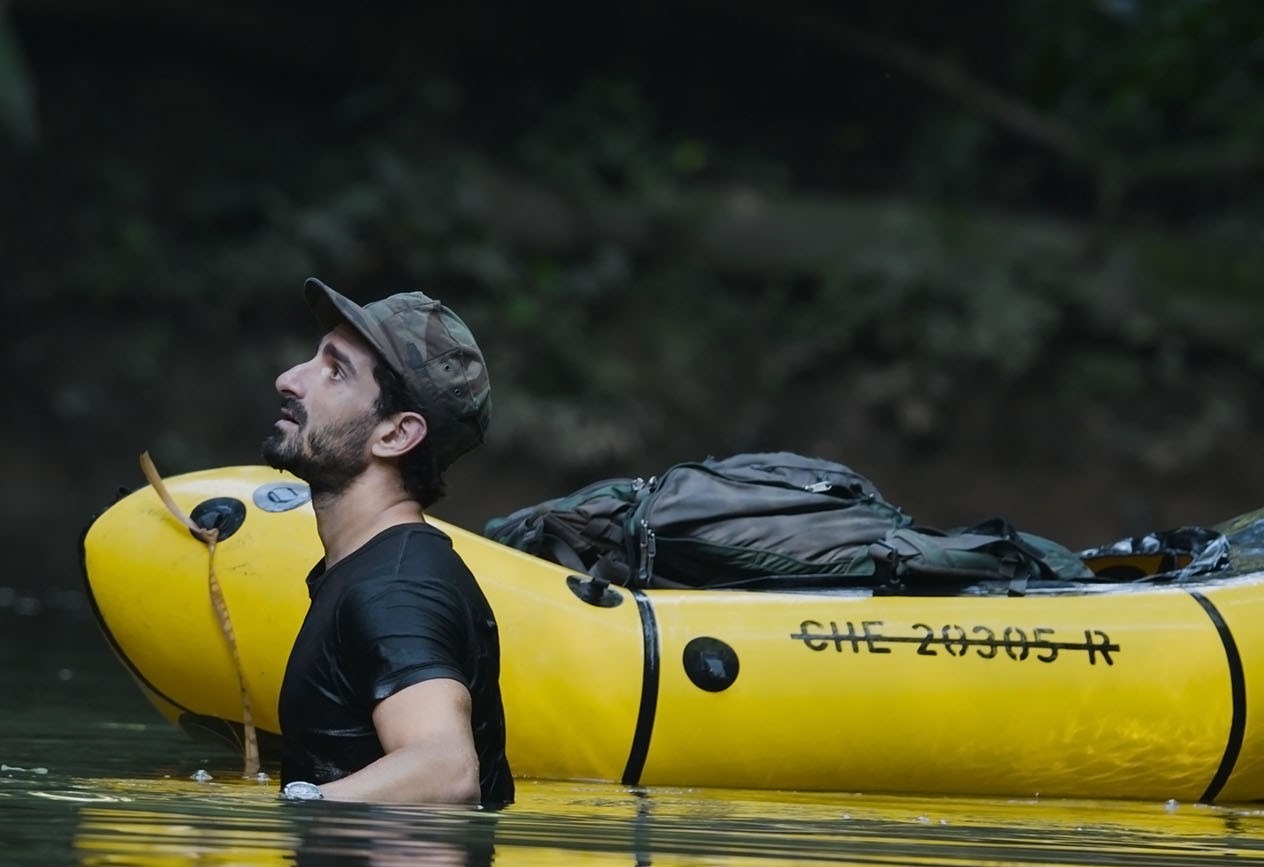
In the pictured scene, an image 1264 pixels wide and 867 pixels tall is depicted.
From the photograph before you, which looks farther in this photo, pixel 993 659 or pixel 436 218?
pixel 436 218

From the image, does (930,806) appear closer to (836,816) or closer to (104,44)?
(836,816)

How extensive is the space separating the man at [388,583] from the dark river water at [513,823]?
0.08 m

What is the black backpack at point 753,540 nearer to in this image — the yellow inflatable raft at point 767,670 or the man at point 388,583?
the yellow inflatable raft at point 767,670

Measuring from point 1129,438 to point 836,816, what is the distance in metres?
9.22

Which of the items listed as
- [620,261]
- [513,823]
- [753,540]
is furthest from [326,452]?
[620,261]

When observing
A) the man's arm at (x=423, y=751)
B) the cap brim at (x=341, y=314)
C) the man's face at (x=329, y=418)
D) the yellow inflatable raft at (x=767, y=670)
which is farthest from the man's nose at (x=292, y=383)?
the yellow inflatable raft at (x=767, y=670)

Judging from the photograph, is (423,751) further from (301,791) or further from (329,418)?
(329,418)

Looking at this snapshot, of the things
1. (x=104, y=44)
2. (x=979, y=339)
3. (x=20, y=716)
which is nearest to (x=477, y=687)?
(x=20, y=716)

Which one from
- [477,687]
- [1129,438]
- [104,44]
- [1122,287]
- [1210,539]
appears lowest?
[477,687]

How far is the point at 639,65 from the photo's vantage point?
1455cm

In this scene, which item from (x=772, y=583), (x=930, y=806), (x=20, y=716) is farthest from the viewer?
(x=20, y=716)

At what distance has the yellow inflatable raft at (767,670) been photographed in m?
4.28

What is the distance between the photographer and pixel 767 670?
170 inches

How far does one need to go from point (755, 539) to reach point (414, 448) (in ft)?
5.53
